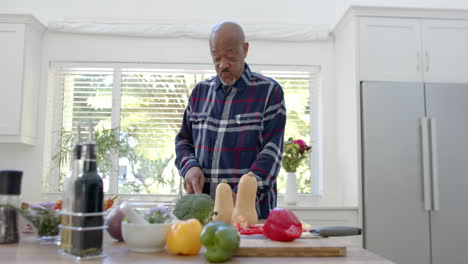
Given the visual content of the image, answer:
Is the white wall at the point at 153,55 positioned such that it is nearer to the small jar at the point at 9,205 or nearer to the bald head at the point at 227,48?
the bald head at the point at 227,48

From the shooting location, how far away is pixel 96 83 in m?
4.00

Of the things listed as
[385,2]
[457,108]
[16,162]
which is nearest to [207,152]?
[457,108]

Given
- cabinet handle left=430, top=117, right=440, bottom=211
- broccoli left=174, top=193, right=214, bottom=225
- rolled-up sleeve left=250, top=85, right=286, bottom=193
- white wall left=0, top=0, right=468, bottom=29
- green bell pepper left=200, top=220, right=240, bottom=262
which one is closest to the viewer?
green bell pepper left=200, top=220, right=240, bottom=262

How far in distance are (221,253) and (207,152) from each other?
994mm

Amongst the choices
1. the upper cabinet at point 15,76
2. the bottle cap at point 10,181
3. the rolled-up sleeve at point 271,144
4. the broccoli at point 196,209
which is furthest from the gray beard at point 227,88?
the upper cabinet at point 15,76

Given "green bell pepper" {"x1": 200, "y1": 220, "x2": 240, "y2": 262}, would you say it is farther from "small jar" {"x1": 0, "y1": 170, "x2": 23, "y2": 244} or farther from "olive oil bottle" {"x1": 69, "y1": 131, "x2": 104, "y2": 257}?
"small jar" {"x1": 0, "y1": 170, "x2": 23, "y2": 244}

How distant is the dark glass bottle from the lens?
87 centimetres

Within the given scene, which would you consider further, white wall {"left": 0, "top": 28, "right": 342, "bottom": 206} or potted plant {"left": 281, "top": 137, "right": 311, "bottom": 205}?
white wall {"left": 0, "top": 28, "right": 342, "bottom": 206}

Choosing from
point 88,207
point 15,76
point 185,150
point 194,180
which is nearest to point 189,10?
point 15,76

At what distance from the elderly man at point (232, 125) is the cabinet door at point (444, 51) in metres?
2.20

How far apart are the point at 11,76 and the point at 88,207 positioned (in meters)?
3.13

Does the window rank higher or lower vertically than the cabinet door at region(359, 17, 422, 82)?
lower

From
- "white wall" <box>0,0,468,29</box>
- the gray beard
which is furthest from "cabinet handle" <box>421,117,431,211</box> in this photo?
the gray beard

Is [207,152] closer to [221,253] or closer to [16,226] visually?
A: [16,226]
